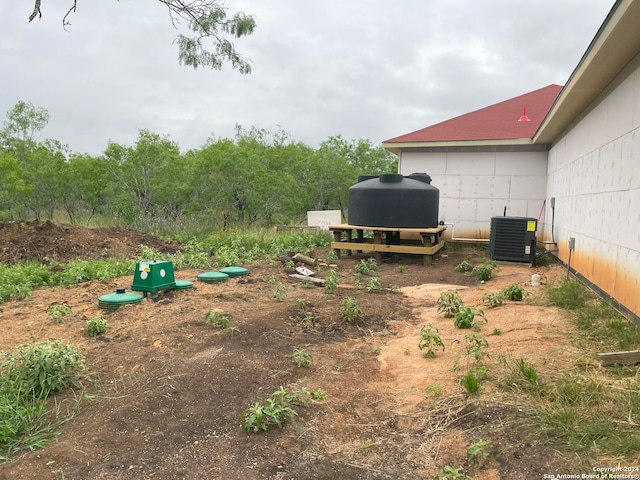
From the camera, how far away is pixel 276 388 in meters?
3.40

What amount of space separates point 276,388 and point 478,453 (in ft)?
4.90

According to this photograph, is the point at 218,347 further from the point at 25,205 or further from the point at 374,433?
the point at 25,205

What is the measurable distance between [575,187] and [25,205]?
18.8m

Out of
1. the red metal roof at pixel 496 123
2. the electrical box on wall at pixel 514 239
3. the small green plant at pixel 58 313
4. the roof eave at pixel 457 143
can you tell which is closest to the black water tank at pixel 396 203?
the electrical box on wall at pixel 514 239

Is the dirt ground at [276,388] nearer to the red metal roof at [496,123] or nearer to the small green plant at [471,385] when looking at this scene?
the small green plant at [471,385]

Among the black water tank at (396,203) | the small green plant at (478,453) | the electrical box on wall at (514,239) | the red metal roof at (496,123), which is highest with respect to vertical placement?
the red metal roof at (496,123)

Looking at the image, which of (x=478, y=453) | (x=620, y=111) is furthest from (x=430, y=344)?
(x=620, y=111)

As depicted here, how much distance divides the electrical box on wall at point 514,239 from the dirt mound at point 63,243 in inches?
286

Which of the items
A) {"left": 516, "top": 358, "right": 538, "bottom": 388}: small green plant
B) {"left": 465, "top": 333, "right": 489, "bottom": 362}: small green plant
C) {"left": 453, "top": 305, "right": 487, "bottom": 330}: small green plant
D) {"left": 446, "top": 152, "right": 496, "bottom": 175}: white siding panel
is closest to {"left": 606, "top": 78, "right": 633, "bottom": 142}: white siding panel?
{"left": 453, "top": 305, "right": 487, "bottom": 330}: small green plant

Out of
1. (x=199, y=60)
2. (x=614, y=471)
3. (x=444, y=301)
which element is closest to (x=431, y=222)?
(x=444, y=301)

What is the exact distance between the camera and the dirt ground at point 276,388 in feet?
8.02

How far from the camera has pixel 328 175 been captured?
20.9 m

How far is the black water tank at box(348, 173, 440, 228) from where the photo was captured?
10.7 meters

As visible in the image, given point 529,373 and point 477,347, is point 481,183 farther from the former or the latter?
point 529,373
